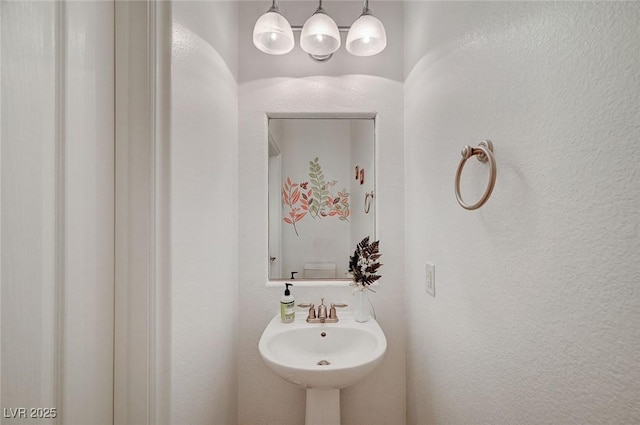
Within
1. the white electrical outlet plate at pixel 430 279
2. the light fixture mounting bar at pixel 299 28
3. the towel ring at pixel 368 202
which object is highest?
the light fixture mounting bar at pixel 299 28

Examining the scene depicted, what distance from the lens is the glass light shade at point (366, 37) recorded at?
3.93 ft

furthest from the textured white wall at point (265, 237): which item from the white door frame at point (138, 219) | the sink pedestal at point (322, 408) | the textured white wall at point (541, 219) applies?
the white door frame at point (138, 219)

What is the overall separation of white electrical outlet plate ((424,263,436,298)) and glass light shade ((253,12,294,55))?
1138mm

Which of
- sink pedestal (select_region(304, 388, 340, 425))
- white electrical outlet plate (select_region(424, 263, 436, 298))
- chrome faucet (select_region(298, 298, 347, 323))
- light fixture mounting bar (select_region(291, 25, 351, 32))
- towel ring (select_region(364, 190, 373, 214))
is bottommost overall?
sink pedestal (select_region(304, 388, 340, 425))

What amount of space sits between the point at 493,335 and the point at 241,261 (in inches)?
42.3

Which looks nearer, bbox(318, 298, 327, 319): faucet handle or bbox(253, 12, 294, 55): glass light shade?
bbox(253, 12, 294, 55): glass light shade

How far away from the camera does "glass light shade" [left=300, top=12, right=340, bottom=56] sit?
1.18 meters

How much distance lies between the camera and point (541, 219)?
1.74 ft

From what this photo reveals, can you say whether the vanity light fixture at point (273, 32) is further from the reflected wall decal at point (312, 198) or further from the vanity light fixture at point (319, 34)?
the reflected wall decal at point (312, 198)

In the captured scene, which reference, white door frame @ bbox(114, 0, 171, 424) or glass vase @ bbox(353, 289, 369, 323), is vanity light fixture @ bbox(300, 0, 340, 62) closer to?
white door frame @ bbox(114, 0, 171, 424)

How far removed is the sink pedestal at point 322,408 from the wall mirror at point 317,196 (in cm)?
50

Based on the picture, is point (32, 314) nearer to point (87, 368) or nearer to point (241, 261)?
point (87, 368)

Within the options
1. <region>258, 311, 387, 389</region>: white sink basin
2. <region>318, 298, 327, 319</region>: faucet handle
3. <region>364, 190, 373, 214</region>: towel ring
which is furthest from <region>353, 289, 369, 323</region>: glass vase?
<region>364, 190, 373, 214</region>: towel ring

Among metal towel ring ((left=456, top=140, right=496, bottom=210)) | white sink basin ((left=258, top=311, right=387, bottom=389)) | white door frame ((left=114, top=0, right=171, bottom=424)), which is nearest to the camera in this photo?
metal towel ring ((left=456, top=140, right=496, bottom=210))
